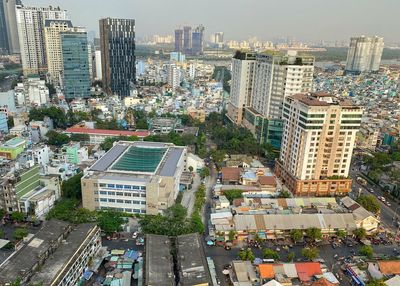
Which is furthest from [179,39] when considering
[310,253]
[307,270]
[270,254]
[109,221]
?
[307,270]

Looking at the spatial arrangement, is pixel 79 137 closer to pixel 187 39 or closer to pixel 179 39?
pixel 179 39

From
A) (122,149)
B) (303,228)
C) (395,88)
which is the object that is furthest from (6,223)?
(395,88)

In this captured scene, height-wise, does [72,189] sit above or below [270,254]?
above

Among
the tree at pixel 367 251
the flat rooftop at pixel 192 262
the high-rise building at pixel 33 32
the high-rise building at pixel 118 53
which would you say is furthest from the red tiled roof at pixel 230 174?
the high-rise building at pixel 33 32

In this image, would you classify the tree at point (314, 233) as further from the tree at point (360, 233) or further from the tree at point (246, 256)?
the tree at point (246, 256)

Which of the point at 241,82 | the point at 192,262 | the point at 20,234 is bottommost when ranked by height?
the point at 20,234
